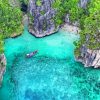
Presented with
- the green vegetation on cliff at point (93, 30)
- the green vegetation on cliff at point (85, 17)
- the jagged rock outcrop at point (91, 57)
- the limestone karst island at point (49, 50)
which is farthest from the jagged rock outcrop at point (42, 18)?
the jagged rock outcrop at point (91, 57)

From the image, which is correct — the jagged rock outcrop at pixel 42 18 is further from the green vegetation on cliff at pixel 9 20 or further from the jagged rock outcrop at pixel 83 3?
the jagged rock outcrop at pixel 83 3

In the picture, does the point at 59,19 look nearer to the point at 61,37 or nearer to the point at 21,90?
the point at 61,37

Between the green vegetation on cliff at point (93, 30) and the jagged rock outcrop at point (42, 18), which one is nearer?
the green vegetation on cliff at point (93, 30)

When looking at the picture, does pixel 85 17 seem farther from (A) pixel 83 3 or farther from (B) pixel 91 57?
(B) pixel 91 57

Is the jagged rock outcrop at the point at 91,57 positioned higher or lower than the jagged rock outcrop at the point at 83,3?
lower

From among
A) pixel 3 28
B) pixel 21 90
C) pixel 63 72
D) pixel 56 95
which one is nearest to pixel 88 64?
pixel 63 72

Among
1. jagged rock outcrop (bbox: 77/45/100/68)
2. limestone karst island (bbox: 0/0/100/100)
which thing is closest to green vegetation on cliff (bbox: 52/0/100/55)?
limestone karst island (bbox: 0/0/100/100)

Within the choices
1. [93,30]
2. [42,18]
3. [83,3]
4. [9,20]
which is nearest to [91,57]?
[93,30]
